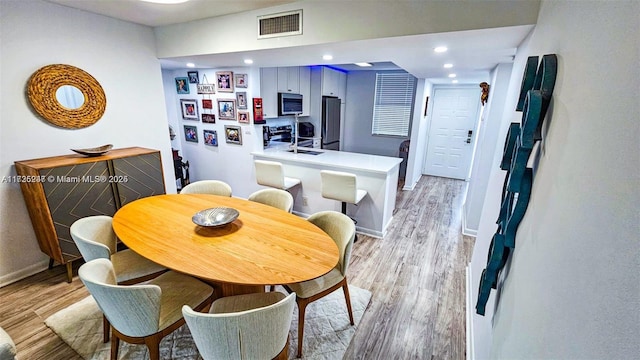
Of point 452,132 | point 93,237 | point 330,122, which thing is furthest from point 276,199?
point 452,132

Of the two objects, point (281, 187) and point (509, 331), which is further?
point (281, 187)

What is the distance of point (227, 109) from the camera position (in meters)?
4.16

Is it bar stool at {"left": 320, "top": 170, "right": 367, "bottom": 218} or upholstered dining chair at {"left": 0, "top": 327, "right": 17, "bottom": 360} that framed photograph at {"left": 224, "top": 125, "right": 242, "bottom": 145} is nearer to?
bar stool at {"left": 320, "top": 170, "right": 367, "bottom": 218}

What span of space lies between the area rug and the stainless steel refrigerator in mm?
4166

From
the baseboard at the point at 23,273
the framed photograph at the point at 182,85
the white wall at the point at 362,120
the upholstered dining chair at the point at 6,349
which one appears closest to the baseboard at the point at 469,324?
the upholstered dining chair at the point at 6,349

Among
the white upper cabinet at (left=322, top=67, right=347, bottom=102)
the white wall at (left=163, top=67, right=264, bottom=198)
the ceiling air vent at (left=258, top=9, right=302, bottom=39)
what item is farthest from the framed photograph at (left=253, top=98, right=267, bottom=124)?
the white upper cabinet at (left=322, top=67, right=347, bottom=102)

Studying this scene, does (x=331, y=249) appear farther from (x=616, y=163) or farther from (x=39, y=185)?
(x=39, y=185)

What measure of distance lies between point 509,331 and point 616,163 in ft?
2.69

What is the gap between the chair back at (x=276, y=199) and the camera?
2.45 metres

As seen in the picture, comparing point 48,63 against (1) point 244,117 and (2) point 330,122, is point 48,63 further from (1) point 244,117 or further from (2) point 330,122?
(2) point 330,122

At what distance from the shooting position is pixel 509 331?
1042 millimetres

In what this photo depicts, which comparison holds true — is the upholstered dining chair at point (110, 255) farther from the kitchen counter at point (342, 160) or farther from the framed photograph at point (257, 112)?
the framed photograph at point (257, 112)

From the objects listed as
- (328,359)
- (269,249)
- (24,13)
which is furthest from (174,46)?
(328,359)

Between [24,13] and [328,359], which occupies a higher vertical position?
[24,13]
